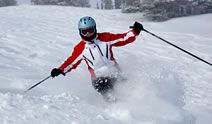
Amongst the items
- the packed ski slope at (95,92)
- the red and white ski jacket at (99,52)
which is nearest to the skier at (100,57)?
the red and white ski jacket at (99,52)

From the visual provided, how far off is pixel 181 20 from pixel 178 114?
1595 centimetres

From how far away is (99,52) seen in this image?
4367mm

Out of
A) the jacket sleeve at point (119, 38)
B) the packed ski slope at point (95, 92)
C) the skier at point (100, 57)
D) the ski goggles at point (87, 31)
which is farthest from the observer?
the jacket sleeve at point (119, 38)

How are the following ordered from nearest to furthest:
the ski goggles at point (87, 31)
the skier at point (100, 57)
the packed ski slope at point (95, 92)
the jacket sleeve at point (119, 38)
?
the packed ski slope at point (95, 92) < the ski goggles at point (87, 31) < the skier at point (100, 57) < the jacket sleeve at point (119, 38)

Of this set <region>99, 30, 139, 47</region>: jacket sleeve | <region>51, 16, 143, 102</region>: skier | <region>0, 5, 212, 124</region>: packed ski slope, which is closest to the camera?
<region>0, 5, 212, 124</region>: packed ski slope

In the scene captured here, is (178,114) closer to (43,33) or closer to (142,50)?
(142,50)

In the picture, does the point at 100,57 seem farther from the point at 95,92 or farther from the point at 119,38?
the point at 95,92

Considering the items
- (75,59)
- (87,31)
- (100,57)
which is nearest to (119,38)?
(100,57)

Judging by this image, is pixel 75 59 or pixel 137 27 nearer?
pixel 137 27

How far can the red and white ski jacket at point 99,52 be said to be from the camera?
4.36 meters

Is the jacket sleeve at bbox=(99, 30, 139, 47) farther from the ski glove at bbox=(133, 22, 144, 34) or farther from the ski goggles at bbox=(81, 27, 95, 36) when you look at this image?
the ski goggles at bbox=(81, 27, 95, 36)

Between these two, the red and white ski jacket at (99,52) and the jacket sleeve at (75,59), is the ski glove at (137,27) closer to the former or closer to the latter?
the red and white ski jacket at (99,52)

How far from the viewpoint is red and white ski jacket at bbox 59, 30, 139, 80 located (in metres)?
4.36

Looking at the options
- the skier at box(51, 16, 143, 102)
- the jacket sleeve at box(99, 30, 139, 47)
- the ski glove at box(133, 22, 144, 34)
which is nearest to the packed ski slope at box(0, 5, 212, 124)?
the skier at box(51, 16, 143, 102)
